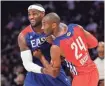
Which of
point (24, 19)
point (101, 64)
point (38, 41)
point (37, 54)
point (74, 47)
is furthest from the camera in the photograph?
point (24, 19)

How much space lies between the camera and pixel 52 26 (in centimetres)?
468

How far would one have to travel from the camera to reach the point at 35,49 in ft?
17.3

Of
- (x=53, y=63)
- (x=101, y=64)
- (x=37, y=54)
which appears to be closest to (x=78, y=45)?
(x=53, y=63)

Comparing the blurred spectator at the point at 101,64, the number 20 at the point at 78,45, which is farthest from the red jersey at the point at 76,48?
the blurred spectator at the point at 101,64

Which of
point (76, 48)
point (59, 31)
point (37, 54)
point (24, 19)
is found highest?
point (59, 31)

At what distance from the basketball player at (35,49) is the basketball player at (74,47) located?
0.49 meters

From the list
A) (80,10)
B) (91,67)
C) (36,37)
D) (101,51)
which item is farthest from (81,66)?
(80,10)

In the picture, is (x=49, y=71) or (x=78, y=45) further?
(x=49, y=71)

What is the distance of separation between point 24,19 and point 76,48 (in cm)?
623

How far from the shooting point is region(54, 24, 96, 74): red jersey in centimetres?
461

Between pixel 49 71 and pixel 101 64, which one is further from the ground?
pixel 49 71

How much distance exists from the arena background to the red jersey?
548cm

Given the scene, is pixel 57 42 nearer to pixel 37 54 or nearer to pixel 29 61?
pixel 37 54

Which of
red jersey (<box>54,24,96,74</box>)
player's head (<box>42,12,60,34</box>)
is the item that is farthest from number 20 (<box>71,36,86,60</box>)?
player's head (<box>42,12,60,34</box>)
